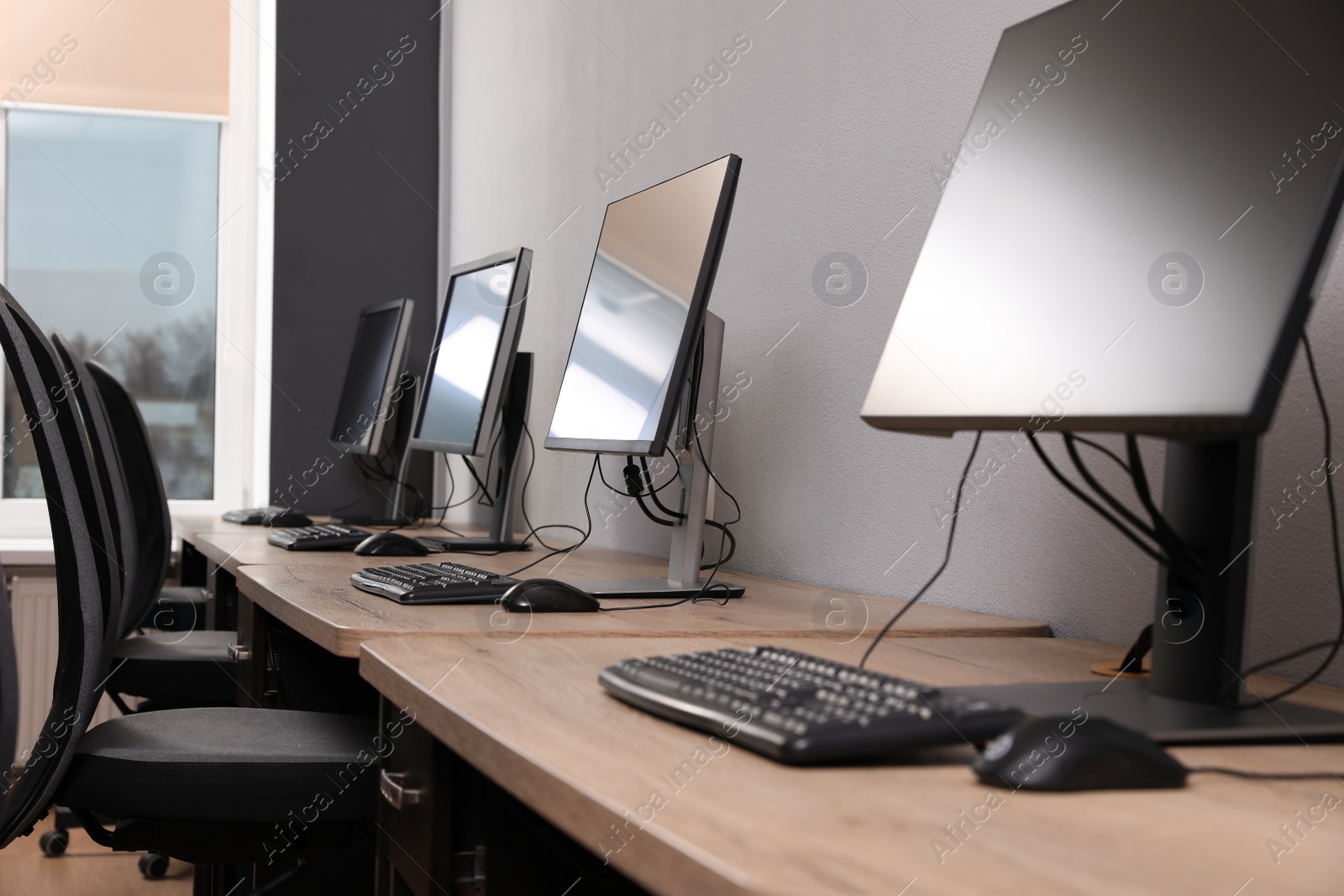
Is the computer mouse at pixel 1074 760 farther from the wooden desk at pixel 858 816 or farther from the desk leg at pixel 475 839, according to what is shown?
the desk leg at pixel 475 839

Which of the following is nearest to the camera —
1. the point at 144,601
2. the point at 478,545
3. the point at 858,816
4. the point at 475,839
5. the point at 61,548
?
the point at 858,816

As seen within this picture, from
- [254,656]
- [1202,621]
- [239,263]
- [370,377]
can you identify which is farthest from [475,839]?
[239,263]

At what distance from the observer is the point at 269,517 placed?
2.96m

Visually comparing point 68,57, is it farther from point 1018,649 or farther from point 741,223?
point 1018,649

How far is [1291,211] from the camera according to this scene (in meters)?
0.73

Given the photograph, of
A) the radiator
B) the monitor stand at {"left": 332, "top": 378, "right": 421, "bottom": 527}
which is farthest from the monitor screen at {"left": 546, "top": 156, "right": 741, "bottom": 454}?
the radiator

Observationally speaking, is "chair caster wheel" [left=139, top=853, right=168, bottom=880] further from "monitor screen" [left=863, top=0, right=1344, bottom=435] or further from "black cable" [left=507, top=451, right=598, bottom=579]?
"monitor screen" [left=863, top=0, right=1344, bottom=435]

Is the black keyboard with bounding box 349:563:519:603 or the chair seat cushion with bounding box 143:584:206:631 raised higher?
the black keyboard with bounding box 349:563:519:603

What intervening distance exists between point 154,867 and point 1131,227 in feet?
9.55

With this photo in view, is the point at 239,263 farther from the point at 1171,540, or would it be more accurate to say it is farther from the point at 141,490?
the point at 1171,540

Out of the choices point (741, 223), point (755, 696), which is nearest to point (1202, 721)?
point (755, 696)

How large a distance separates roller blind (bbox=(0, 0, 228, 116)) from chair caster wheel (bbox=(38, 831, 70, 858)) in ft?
8.24

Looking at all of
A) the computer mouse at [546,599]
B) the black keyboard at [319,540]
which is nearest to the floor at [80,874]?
the black keyboard at [319,540]

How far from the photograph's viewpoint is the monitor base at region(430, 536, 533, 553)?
226 centimetres
